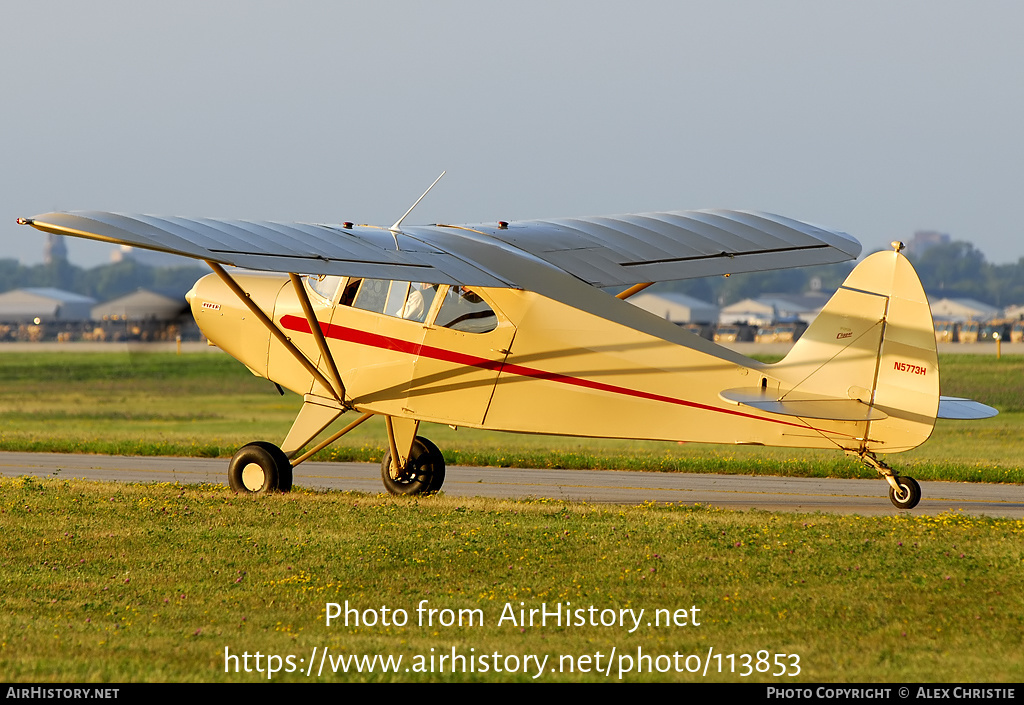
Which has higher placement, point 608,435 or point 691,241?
point 691,241

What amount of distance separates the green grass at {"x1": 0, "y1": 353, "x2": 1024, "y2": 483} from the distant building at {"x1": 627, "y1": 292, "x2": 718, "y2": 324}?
10394 cm

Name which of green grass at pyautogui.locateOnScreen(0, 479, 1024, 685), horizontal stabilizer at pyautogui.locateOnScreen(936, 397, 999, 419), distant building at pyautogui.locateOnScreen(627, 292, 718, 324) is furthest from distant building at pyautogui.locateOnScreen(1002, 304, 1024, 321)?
green grass at pyautogui.locateOnScreen(0, 479, 1024, 685)

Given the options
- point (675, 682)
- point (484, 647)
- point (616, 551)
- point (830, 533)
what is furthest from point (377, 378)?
point (675, 682)

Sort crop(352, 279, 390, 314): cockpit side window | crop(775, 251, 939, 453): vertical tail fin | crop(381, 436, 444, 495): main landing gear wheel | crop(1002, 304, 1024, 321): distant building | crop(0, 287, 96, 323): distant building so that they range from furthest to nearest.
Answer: crop(1002, 304, 1024, 321): distant building, crop(0, 287, 96, 323): distant building, crop(381, 436, 444, 495): main landing gear wheel, crop(352, 279, 390, 314): cockpit side window, crop(775, 251, 939, 453): vertical tail fin

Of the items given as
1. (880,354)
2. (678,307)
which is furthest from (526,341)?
(678,307)

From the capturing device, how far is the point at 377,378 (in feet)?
43.5

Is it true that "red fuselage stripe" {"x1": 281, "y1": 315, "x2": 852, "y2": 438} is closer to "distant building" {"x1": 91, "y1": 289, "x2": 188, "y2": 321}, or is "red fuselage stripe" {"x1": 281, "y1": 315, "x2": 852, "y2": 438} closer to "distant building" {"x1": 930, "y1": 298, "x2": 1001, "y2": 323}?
"distant building" {"x1": 91, "y1": 289, "x2": 188, "y2": 321}

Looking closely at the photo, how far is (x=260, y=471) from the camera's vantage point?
13680mm

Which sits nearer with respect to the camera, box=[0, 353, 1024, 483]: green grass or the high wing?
the high wing

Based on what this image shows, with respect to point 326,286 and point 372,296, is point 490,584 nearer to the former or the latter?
point 372,296

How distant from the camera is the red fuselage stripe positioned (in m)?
12.0
